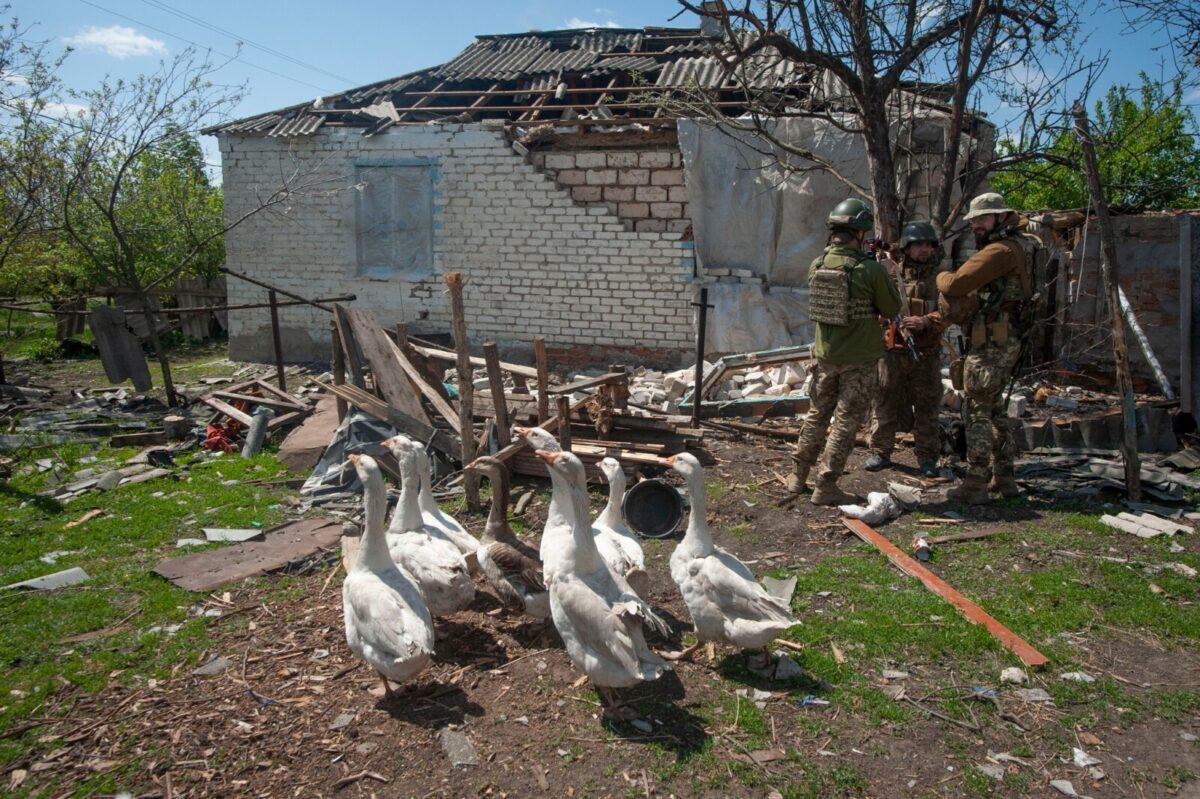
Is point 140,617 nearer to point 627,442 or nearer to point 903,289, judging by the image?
point 627,442

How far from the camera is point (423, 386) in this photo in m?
8.19

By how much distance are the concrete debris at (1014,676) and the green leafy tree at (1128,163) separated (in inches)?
207

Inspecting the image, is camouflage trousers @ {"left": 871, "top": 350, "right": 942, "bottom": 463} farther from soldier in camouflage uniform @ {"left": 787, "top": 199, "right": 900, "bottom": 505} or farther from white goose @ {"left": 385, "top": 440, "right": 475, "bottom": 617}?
white goose @ {"left": 385, "top": 440, "right": 475, "bottom": 617}

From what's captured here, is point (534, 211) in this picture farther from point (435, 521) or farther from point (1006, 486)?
point (1006, 486)

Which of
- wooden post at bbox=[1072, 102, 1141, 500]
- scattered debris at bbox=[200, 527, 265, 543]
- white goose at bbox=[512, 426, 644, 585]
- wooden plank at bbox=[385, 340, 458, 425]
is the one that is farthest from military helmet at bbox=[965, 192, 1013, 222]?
scattered debris at bbox=[200, 527, 265, 543]

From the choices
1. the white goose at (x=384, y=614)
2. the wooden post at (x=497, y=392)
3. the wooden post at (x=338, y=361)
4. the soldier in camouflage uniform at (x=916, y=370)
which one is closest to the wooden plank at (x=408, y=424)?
the wooden post at (x=497, y=392)

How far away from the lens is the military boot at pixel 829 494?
6754 mm

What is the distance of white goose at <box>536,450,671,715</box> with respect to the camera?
3920 mm

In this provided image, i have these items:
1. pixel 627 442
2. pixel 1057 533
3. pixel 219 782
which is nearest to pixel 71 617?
pixel 219 782

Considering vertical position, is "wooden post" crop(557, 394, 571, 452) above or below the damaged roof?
below

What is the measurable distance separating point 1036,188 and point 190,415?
17.8 metres

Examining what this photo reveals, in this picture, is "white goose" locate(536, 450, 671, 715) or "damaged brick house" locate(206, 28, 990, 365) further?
"damaged brick house" locate(206, 28, 990, 365)

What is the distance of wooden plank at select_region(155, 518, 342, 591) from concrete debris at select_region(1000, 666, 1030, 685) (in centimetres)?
483

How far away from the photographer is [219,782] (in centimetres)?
367
